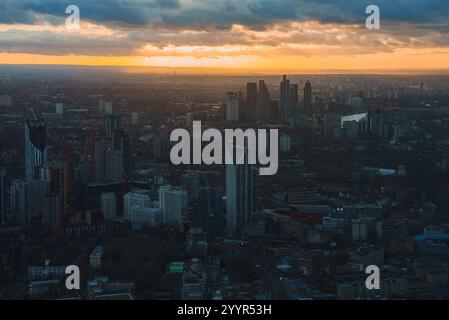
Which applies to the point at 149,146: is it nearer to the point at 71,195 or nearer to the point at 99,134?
the point at 99,134

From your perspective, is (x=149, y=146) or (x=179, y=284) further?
(x=149, y=146)

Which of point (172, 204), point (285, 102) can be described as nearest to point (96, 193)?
point (172, 204)

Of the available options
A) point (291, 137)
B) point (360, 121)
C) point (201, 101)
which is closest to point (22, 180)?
point (201, 101)

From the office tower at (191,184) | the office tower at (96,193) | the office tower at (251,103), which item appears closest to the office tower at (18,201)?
the office tower at (96,193)

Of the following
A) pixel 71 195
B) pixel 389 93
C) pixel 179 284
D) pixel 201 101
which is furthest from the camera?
pixel 389 93

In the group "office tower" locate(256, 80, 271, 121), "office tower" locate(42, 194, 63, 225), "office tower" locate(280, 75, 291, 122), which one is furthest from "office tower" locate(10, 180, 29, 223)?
"office tower" locate(280, 75, 291, 122)

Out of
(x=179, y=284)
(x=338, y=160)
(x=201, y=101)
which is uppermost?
(x=201, y=101)

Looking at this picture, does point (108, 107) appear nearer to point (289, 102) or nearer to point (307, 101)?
point (289, 102)
